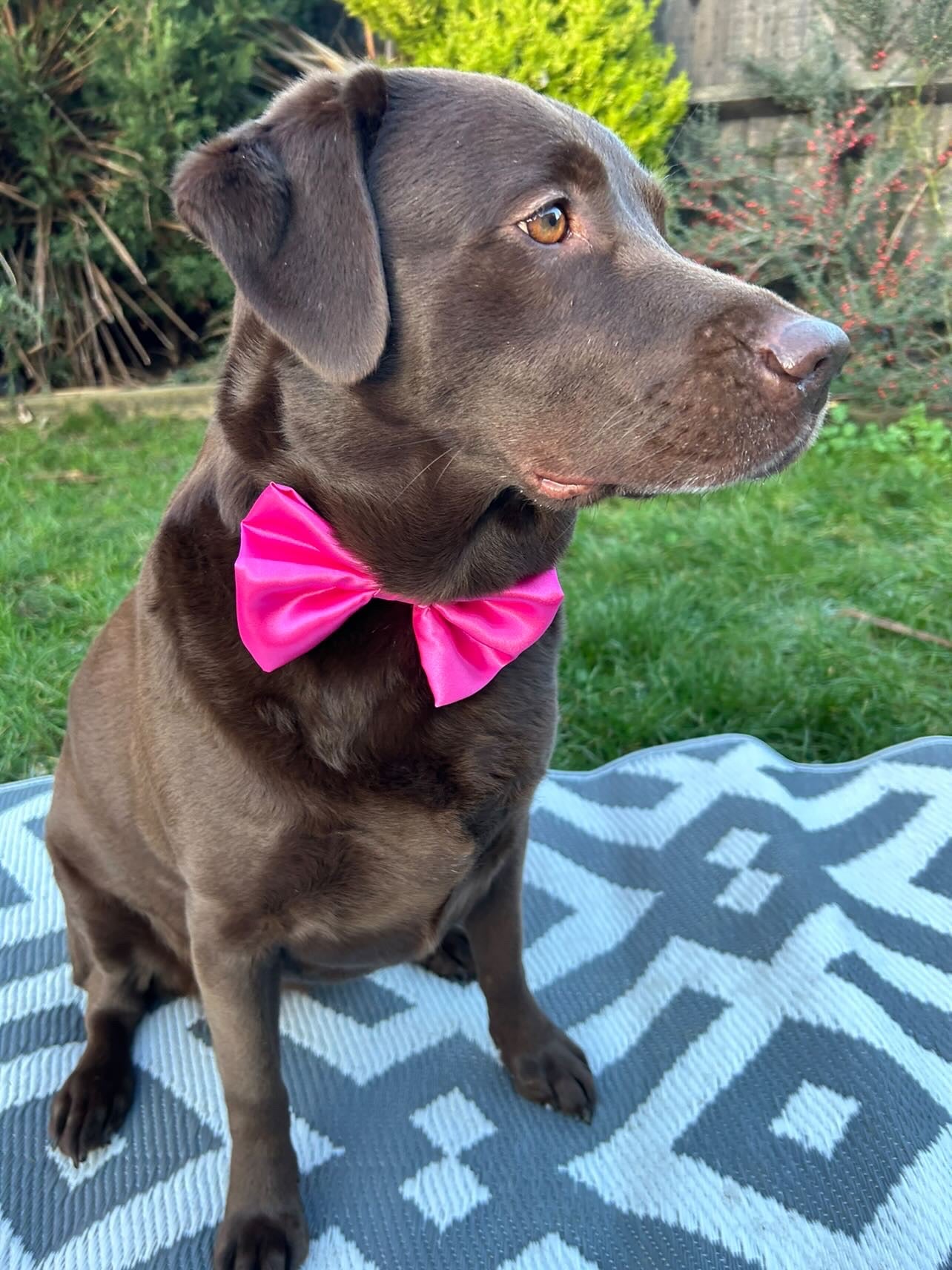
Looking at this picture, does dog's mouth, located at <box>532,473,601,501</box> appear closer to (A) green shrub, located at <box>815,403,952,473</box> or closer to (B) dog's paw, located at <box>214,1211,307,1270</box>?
(B) dog's paw, located at <box>214,1211,307,1270</box>

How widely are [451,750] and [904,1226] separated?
2.92 ft

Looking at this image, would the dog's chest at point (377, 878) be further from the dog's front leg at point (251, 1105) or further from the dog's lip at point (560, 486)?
the dog's lip at point (560, 486)

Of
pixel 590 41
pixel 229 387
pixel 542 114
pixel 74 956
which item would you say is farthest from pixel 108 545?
pixel 590 41

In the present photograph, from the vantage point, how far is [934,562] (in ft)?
10.5

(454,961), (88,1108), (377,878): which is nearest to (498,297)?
(377,878)

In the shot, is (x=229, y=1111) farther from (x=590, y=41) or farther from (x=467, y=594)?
(x=590, y=41)

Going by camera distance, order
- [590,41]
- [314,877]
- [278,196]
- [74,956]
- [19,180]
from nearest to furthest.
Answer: [278,196], [314,877], [74,956], [590,41], [19,180]

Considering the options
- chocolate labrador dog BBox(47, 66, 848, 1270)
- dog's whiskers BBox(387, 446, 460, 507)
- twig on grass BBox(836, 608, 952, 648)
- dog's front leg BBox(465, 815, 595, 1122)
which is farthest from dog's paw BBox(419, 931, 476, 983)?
twig on grass BBox(836, 608, 952, 648)

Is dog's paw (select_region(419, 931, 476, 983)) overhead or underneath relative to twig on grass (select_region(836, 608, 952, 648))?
underneath

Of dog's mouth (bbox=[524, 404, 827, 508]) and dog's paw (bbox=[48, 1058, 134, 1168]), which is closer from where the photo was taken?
dog's mouth (bbox=[524, 404, 827, 508])

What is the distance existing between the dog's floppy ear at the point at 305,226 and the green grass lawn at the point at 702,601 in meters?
1.57

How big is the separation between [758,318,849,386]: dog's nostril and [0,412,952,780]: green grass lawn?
1.51 m

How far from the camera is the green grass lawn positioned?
251 cm

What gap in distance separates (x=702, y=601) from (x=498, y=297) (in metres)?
2.07
